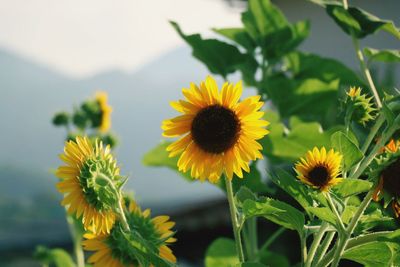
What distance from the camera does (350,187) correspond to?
0.55m

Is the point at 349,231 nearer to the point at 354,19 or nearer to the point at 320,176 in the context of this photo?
the point at 320,176

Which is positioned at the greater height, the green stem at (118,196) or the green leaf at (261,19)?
the green leaf at (261,19)

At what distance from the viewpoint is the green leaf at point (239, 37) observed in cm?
113

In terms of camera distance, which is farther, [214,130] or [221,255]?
[221,255]

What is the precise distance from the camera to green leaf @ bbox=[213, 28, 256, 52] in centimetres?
113

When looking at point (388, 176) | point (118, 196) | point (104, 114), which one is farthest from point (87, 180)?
point (104, 114)

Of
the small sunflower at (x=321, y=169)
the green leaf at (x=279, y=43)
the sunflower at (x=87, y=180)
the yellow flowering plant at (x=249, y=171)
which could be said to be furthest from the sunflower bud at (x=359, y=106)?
the green leaf at (x=279, y=43)

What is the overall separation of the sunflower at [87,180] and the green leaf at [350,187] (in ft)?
0.58

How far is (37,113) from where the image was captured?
93.1 ft

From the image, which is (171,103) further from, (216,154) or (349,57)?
(349,57)

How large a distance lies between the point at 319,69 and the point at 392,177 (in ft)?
1.91

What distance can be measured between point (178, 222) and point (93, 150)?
5307 mm

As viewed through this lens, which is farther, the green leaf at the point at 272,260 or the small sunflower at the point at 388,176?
the green leaf at the point at 272,260

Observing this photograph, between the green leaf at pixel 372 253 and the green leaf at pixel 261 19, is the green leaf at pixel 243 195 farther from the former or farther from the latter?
the green leaf at pixel 261 19
